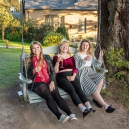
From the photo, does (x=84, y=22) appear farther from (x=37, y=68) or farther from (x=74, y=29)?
(x=37, y=68)

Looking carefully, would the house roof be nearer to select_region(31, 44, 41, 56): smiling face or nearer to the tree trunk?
the tree trunk

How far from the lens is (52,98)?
400 centimetres

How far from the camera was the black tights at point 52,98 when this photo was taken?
12.8ft

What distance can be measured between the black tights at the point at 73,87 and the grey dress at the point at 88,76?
0.21 m

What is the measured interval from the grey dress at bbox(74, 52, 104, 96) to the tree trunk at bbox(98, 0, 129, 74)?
1092mm

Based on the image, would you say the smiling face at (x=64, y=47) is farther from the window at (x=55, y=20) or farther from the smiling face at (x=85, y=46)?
the window at (x=55, y=20)

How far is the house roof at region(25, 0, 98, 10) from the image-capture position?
24.3 meters

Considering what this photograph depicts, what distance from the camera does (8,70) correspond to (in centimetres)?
812

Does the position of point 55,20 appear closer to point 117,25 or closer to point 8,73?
point 8,73

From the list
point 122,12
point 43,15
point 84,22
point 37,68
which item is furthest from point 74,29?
point 37,68

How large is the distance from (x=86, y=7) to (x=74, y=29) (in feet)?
8.35

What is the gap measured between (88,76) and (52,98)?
1085mm

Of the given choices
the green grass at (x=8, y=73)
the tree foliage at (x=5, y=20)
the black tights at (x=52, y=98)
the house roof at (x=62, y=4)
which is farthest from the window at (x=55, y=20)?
the black tights at (x=52, y=98)

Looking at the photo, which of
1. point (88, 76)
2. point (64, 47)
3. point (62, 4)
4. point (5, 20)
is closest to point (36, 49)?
point (64, 47)
